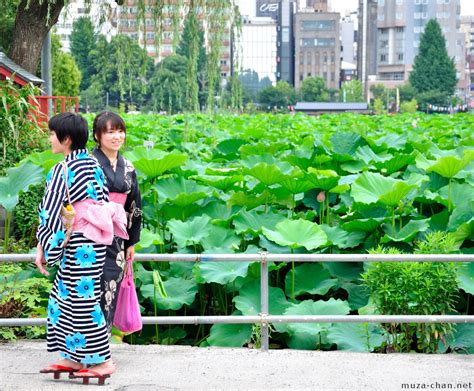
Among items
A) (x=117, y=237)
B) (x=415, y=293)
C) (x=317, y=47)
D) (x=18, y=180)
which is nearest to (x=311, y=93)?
(x=317, y=47)

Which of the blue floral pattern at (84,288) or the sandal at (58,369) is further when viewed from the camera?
the sandal at (58,369)

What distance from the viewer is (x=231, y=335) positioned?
518cm

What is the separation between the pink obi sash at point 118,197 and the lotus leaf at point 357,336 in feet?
5.06

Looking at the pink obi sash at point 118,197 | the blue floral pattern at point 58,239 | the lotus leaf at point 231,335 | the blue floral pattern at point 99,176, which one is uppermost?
the blue floral pattern at point 99,176

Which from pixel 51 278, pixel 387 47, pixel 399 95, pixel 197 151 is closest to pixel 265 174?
pixel 51 278

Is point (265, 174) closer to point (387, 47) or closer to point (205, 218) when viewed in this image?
point (205, 218)

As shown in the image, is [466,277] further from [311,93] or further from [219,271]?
[311,93]

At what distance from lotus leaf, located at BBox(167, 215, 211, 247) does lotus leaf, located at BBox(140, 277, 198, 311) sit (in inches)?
9.3

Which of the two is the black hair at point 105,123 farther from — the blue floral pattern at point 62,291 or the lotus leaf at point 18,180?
the lotus leaf at point 18,180

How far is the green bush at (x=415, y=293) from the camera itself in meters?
4.64

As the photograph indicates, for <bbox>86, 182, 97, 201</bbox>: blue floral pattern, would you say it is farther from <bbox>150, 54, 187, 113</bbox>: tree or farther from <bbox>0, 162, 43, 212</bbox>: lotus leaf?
<bbox>150, 54, 187, 113</bbox>: tree

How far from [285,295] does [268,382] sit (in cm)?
207

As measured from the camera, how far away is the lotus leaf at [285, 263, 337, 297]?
5777 millimetres

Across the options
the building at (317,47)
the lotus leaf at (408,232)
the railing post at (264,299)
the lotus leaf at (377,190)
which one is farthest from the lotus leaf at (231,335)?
the building at (317,47)
